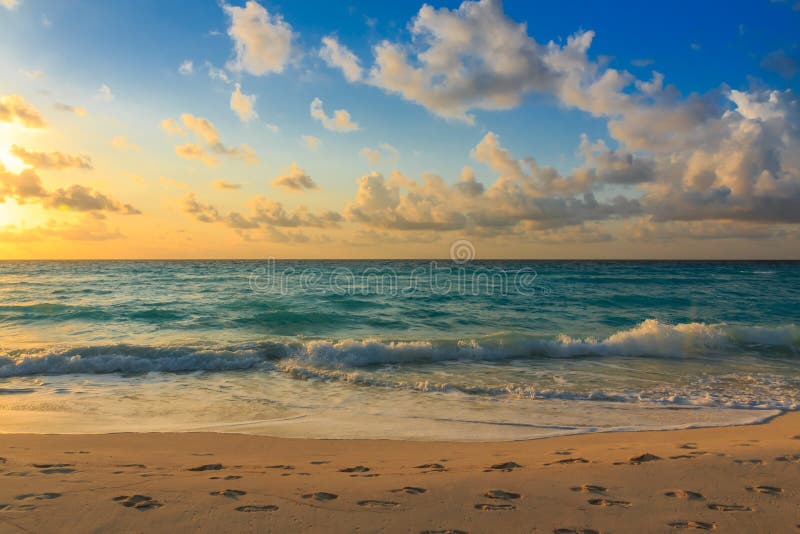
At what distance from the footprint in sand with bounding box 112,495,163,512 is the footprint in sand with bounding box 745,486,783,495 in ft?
18.9

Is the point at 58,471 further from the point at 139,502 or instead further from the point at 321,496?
the point at 321,496

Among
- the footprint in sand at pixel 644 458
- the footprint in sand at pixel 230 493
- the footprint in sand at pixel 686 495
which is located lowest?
the footprint in sand at pixel 644 458

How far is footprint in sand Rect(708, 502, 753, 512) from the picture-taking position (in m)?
3.88

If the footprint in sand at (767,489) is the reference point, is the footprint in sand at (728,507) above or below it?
above

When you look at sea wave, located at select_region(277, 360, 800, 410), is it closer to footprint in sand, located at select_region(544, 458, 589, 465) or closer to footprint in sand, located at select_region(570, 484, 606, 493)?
footprint in sand, located at select_region(544, 458, 589, 465)

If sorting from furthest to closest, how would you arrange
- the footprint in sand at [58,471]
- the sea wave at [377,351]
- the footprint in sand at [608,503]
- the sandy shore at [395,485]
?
the sea wave at [377,351]
the footprint in sand at [58,471]
the footprint in sand at [608,503]
the sandy shore at [395,485]

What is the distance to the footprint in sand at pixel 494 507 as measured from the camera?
3.90 meters

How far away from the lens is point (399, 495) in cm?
421

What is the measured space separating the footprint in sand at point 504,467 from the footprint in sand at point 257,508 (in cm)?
235

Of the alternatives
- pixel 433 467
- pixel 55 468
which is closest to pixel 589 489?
pixel 433 467

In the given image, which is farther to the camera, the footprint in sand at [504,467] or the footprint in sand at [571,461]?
the footprint in sand at [571,461]

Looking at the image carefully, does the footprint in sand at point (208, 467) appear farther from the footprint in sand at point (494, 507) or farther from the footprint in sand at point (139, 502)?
the footprint in sand at point (494, 507)

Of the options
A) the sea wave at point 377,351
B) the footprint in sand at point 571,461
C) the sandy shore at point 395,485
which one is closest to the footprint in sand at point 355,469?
the sandy shore at point 395,485

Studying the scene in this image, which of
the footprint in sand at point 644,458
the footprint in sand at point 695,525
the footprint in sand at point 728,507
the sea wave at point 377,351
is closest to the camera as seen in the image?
the footprint in sand at point 695,525
